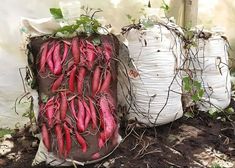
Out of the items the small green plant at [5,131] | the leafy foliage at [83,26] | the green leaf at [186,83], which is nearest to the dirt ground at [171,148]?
the small green plant at [5,131]

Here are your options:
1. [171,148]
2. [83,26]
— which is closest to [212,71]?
[171,148]

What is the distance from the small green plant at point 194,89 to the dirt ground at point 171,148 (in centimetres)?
16

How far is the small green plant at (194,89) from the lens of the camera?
2535 millimetres

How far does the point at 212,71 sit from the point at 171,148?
26.5 inches

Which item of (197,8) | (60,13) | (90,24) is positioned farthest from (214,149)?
(197,8)

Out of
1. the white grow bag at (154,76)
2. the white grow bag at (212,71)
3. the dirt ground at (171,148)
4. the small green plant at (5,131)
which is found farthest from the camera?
the white grow bag at (212,71)

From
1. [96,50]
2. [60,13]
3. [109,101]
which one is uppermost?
[60,13]

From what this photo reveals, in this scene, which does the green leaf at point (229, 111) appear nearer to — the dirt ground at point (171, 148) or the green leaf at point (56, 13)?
the dirt ground at point (171, 148)

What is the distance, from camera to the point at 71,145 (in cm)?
199

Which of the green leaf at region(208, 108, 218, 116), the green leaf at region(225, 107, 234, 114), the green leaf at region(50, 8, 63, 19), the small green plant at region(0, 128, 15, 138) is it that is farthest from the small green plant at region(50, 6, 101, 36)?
the green leaf at region(225, 107, 234, 114)

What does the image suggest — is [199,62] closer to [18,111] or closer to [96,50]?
[96,50]

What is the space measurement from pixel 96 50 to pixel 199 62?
2.75 ft

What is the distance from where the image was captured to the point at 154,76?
92.0 inches

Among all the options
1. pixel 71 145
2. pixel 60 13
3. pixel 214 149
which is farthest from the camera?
pixel 214 149
